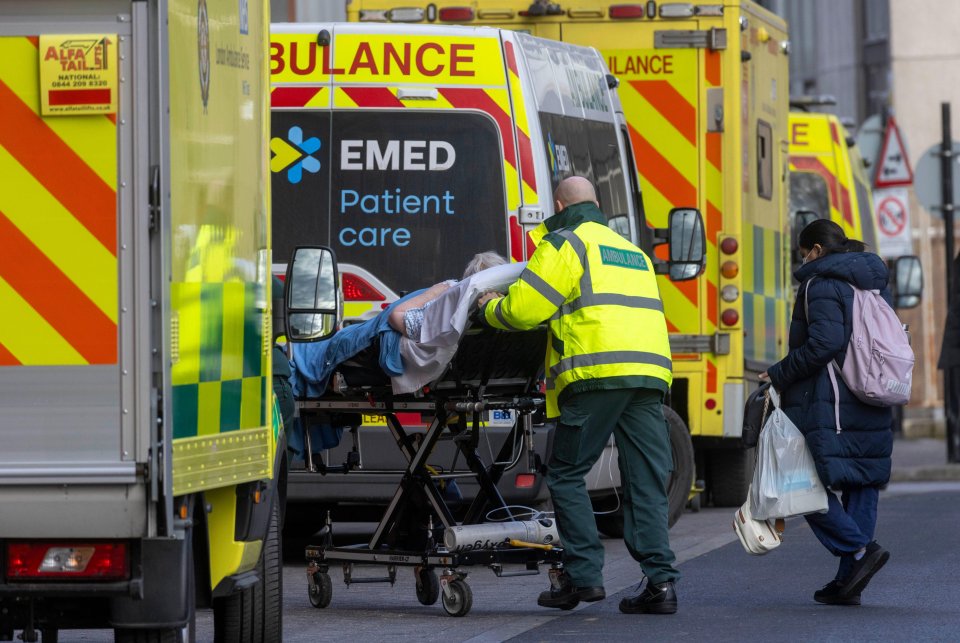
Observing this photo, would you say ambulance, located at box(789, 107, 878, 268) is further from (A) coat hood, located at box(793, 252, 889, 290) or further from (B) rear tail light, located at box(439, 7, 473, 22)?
(A) coat hood, located at box(793, 252, 889, 290)

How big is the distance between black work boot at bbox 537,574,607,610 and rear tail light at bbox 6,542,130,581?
323cm

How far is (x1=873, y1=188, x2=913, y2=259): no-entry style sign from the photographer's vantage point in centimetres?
1998

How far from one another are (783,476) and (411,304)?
1643 millimetres

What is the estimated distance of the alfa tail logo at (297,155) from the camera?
34.6 ft

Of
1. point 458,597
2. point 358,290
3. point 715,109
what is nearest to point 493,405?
point 458,597

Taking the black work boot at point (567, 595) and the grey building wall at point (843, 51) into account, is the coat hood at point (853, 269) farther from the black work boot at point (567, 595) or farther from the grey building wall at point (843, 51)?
the grey building wall at point (843, 51)

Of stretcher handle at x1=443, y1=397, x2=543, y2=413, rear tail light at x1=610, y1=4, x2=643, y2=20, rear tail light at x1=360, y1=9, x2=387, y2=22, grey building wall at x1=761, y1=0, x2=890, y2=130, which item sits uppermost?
grey building wall at x1=761, y1=0, x2=890, y2=130

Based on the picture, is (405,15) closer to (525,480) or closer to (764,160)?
(764,160)

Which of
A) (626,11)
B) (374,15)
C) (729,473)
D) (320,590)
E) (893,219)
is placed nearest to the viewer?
(320,590)

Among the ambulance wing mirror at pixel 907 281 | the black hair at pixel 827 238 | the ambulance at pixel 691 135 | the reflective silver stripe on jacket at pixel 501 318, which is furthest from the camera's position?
the ambulance wing mirror at pixel 907 281

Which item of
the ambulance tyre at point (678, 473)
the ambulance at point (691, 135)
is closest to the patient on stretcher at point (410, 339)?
the ambulance tyre at point (678, 473)

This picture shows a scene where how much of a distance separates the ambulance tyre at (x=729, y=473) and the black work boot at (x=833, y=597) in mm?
5386

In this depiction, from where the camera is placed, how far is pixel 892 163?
19750 mm

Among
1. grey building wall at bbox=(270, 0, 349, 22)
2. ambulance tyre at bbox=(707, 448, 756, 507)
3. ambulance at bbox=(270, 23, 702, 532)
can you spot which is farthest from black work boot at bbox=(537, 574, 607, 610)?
grey building wall at bbox=(270, 0, 349, 22)
